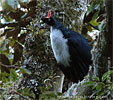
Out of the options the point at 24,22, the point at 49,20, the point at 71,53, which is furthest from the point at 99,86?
the point at 24,22

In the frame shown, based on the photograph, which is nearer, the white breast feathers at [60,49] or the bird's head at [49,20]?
the white breast feathers at [60,49]

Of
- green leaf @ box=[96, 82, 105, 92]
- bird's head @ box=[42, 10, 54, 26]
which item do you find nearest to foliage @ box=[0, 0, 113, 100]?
bird's head @ box=[42, 10, 54, 26]

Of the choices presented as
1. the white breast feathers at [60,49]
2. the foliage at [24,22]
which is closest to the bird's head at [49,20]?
the foliage at [24,22]

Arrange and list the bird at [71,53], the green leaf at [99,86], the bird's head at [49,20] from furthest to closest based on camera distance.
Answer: the bird's head at [49,20], the bird at [71,53], the green leaf at [99,86]

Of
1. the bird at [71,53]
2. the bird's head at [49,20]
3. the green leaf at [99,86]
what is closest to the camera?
the green leaf at [99,86]

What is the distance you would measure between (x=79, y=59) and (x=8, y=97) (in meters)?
1.58

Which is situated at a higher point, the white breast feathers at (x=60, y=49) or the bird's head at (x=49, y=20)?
the bird's head at (x=49, y=20)

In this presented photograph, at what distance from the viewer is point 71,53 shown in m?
3.16

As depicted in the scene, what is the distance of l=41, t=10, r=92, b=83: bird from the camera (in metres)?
3.14

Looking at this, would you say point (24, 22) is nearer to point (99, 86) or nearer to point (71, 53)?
point (71, 53)

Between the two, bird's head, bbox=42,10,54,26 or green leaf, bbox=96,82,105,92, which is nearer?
green leaf, bbox=96,82,105,92

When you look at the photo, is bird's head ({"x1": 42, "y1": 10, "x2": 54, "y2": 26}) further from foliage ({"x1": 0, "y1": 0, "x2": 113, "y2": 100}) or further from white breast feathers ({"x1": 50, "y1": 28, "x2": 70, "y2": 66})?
white breast feathers ({"x1": 50, "y1": 28, "x2": 70, "y2": 66})

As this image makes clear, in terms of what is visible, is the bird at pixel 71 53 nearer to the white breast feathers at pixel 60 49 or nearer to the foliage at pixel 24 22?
the white breast feathers at pixel 60 49

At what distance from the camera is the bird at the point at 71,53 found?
3.14 metres
